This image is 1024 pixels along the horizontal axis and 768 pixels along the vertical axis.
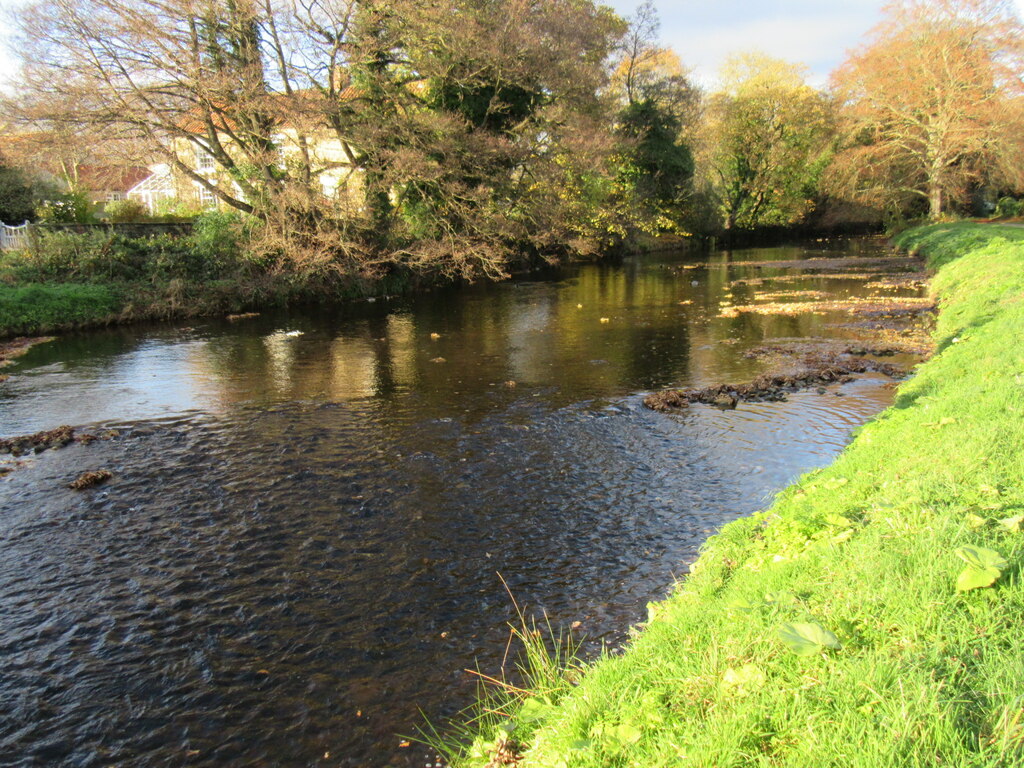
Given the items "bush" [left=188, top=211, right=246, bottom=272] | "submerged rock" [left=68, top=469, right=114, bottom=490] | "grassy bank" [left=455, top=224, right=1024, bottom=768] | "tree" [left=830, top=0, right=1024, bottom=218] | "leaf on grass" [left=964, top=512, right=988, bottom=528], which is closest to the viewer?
"grassy bank" [left=455, top=224, right=1024, bottom=768]

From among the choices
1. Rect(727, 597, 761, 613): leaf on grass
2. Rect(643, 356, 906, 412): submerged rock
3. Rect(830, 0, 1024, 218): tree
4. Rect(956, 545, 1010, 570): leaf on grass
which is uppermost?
Rect(830, 0, 1024, 218): tree

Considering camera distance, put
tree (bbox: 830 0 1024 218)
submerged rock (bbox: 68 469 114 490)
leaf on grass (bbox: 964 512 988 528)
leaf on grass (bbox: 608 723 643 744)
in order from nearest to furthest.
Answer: leaf on grass (bbox: 608 723 643 744) → leaf on grass (bbox: 964 512 988 528) → submerged rock (bbox: 68 469 114 490) → tree (bbox: 830 0 1024 218)

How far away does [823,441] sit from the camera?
408 inches

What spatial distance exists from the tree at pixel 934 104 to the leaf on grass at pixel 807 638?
158ft

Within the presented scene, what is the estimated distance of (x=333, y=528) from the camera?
821 centimetres

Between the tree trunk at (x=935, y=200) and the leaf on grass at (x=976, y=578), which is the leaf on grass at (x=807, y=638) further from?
the tree trunk at (x=935, y=200)

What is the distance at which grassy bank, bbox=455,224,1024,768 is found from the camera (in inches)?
107

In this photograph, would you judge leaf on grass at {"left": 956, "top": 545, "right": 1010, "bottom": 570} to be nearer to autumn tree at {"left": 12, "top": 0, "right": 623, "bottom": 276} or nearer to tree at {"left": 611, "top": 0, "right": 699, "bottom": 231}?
autumn tree at {"left": 12, "top": 0, "right": 623, "bottom": 276}

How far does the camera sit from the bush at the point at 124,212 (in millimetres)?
31047

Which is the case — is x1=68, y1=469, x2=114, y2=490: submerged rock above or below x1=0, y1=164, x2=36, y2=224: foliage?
below

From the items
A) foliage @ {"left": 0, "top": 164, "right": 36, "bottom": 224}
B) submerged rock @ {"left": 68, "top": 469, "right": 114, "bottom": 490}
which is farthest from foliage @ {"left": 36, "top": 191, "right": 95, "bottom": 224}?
submerged rock @ {"left": 68, "top": 469, "right": 114, "bottom": 490}

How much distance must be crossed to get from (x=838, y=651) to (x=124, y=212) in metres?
36.2

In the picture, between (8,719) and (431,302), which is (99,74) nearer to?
(431,302)

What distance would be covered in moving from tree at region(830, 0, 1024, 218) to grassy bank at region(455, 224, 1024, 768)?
46.0 meters
